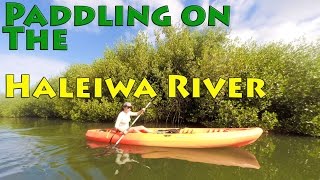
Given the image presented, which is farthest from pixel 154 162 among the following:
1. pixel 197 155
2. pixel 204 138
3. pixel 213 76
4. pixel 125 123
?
pixel 213 76

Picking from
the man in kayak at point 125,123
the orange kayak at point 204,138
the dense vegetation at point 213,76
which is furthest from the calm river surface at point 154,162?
the dense vegetation at point 213,76

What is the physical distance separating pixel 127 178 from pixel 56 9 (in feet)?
26.9

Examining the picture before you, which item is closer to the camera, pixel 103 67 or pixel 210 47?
pixel 210 47

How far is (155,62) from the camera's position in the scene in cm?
2236

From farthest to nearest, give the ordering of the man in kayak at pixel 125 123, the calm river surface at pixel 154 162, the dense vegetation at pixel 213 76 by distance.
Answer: the dense vegetation at pixel 213 76 < the man in kayak at pixel 125 123 < the calm river surface at pixel 154 162

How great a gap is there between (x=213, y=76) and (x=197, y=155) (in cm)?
913

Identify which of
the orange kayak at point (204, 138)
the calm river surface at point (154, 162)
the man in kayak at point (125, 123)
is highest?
the man in kayak at point (125, 123)

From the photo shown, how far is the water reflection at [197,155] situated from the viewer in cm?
904

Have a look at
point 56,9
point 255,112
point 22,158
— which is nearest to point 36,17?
point 56,9

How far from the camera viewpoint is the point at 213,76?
60.2ft

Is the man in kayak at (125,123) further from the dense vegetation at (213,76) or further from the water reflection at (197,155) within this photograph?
the dense vegetation at (213,76)

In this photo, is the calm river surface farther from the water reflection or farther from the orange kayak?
the orange kayak

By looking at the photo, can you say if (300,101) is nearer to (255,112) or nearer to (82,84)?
(255,112)

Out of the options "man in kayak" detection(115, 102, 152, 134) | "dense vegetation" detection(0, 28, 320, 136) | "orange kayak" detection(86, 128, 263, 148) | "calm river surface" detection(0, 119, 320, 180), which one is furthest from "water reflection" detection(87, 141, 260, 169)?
"dense vegetation" detection(0, 28, 320, 136)
